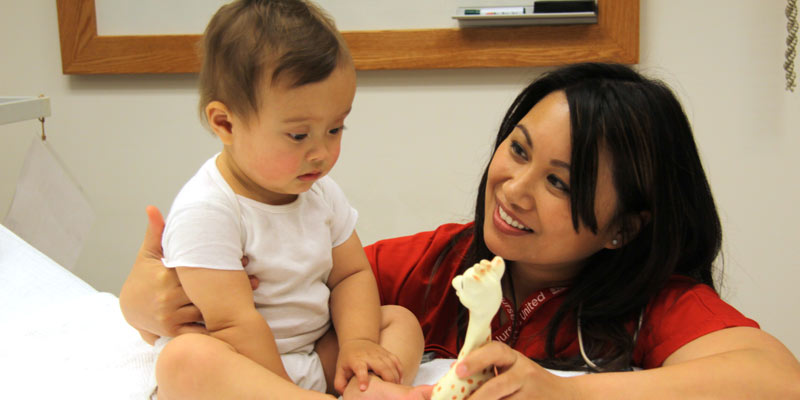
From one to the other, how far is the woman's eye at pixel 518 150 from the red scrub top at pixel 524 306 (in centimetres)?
26

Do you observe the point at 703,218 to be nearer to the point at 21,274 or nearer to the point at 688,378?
the point at 688,378

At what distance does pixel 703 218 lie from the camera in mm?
1109

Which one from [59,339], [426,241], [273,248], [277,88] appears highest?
[277,88]

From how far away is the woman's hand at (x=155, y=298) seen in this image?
99 cm

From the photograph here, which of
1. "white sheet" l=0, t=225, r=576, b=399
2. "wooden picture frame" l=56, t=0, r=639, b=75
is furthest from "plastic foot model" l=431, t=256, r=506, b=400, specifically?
"wooden picture frame" l=56, t=0, r=639, b=75

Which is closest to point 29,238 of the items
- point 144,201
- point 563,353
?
point 144,201

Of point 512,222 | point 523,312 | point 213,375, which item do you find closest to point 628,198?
point 512,222

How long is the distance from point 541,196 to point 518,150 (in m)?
0.09

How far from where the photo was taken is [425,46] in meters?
2.05

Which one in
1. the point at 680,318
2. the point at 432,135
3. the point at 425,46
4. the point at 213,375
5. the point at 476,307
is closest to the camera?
the point at 476,307

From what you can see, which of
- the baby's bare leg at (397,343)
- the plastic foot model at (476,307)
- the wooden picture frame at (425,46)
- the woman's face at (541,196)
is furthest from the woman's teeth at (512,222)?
the wooden picture frame at (425,46)

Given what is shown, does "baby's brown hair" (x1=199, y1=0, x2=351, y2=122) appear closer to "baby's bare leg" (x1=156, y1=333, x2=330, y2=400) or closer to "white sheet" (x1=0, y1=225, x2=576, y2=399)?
"baby's bare leg" (x1=156, y1=333, x2=330, y2=400)

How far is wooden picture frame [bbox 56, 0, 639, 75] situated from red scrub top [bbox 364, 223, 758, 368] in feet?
2.58

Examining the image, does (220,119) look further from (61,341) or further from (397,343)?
(61,341)
